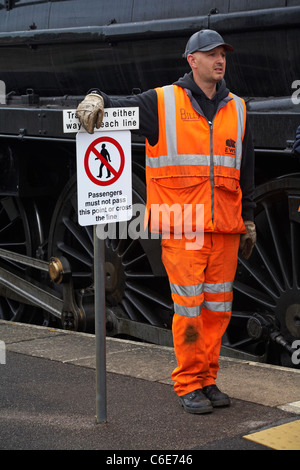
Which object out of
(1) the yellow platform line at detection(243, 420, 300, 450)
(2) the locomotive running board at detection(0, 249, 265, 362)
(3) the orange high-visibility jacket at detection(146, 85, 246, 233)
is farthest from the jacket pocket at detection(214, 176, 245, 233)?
(2) the locomotive running board at detection(0, 249, 265, 362)

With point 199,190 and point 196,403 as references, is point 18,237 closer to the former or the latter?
point 199,190

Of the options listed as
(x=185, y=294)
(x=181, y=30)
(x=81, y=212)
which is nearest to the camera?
(x=81, y=212)

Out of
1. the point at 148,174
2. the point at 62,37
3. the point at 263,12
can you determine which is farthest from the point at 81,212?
the point at 62,37

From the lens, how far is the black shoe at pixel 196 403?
14.8 ft

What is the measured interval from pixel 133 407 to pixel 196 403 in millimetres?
328

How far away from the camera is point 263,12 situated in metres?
5.57

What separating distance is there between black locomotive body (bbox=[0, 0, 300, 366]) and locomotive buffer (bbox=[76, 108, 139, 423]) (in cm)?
15

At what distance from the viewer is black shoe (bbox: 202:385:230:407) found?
463 centimetres

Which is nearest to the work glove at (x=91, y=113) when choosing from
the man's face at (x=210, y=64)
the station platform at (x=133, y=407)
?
the man's face at (x=210, y=64)

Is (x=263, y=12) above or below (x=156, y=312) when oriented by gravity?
above

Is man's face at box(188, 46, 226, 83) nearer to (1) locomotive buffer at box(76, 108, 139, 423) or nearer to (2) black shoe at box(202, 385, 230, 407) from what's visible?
(1) locomotive buffer at box(76, 108, 139, 423)

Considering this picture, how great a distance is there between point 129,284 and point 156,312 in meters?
0.31

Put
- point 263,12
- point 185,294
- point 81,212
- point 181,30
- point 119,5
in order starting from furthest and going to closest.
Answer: point 119,5 → point 181,30 → point 263,12 → point 185,294 → point 81,212

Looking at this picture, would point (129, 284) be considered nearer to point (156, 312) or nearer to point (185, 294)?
point (156, 312)
